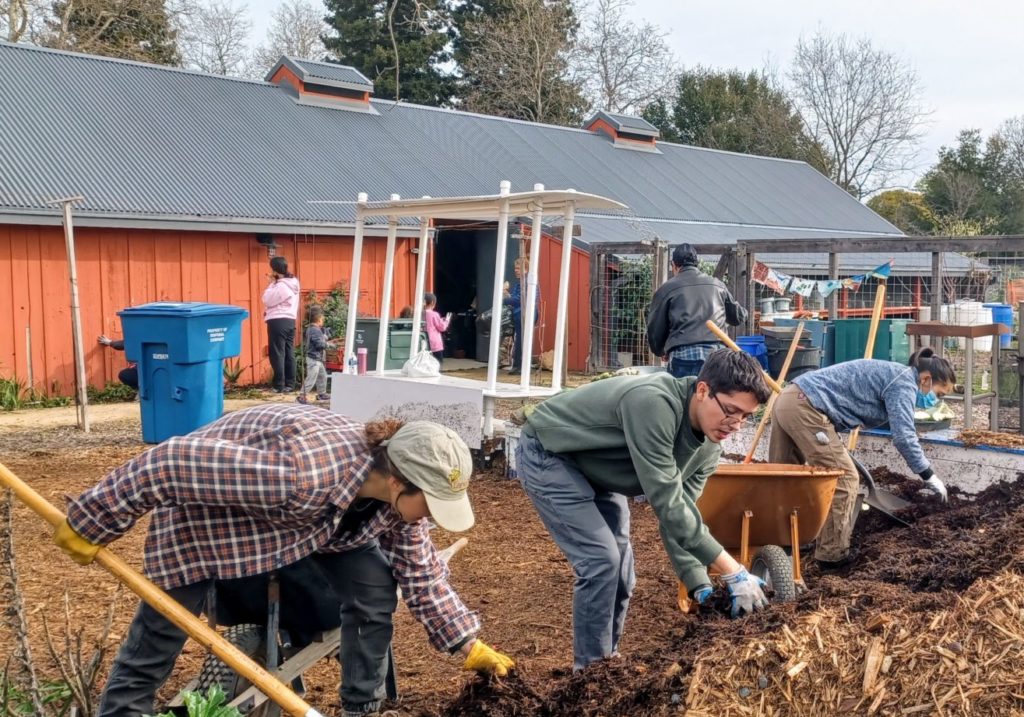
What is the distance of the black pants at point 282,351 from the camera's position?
13992mm

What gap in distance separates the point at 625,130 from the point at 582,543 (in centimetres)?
2310

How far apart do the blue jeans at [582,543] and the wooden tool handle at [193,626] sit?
1.33 metres

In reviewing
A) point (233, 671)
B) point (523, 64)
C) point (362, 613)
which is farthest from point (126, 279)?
point (523, 64)

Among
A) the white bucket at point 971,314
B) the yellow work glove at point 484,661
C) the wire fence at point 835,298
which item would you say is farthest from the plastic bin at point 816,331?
the yellow work glove at point 484,661

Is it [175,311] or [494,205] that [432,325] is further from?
[494,205]

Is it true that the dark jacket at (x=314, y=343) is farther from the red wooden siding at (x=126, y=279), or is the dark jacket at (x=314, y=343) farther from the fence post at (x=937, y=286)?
the fence post at (x=937, y=286)

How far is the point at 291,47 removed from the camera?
4100cm

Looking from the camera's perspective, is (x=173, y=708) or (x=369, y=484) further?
(x=173, y=708)

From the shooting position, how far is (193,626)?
3242mm

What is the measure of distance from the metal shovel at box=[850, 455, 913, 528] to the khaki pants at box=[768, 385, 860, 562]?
0.86ft

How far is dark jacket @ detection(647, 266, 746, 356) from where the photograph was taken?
→ 8.57 meters

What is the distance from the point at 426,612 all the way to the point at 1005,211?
39.1 meters

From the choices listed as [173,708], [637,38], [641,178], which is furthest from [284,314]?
[637,38]

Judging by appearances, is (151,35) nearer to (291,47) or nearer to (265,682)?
(291,47)
